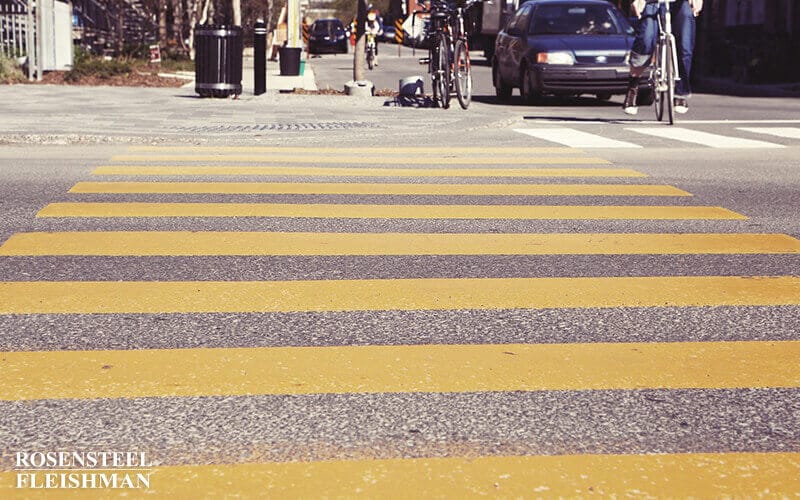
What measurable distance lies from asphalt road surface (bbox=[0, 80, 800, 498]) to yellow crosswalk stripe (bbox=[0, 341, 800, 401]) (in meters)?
0.01

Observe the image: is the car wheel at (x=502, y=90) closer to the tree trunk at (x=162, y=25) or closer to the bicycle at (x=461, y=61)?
the bicycle at (x=461, y=61)

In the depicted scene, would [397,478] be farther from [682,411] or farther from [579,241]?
[579,241]

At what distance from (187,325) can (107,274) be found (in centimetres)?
107

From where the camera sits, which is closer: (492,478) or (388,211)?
(492,478)

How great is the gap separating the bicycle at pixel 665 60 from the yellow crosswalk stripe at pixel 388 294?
8494mm

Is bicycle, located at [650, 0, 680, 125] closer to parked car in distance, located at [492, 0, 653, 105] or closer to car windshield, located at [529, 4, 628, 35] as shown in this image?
parked car in distance, located at [492, 0, 653, 105]

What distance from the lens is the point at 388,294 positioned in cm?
541

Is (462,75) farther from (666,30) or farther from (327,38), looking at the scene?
Result: (327,38)

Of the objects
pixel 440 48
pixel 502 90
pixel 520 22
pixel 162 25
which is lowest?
pixel 502 90

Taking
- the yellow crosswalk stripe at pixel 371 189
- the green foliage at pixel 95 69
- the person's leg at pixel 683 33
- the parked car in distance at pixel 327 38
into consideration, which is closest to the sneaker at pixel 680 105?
the person's leg at pixel 683 33

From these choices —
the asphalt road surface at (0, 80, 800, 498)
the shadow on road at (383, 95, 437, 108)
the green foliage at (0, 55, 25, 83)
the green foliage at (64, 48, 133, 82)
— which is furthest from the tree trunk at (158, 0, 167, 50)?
the asphalt road surface at (0, 80, 800, 498)

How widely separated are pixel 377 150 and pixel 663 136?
3568mm

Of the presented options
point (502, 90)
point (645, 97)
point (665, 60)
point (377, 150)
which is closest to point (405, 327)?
point (377, 150)

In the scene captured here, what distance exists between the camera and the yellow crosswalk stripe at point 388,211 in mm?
7473
